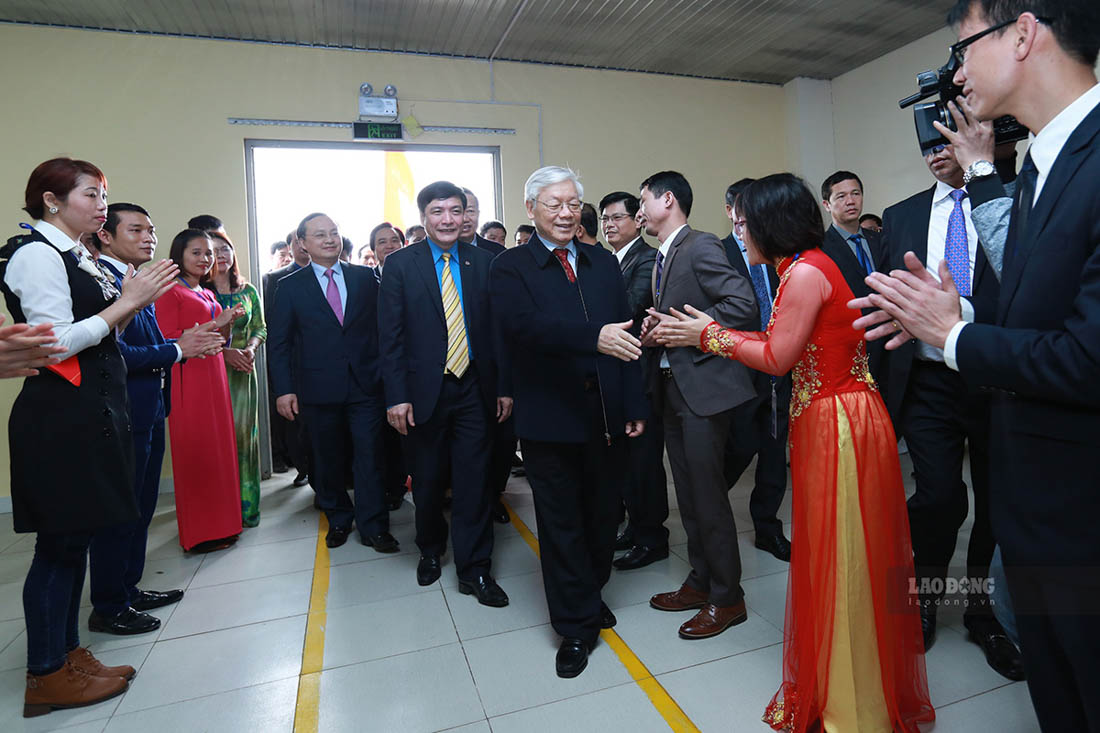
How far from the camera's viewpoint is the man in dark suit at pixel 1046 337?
0.99 metres

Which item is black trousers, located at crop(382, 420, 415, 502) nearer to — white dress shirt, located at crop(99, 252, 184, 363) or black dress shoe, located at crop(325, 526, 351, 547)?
black dress shoe, located at crop(325, 526, 351, 547)

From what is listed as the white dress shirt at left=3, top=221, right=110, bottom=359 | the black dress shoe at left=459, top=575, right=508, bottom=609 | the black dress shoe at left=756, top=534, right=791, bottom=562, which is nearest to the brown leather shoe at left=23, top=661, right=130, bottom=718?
the white dress shirt at left=3, top=221, right=110, bottom=359

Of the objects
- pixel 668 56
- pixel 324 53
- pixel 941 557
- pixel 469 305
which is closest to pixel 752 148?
pixel 668 56

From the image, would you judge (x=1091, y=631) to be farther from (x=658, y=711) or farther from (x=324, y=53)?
(x=324, y=53)

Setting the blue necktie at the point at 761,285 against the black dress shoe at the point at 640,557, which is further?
the blue necktie at the point at 761,285

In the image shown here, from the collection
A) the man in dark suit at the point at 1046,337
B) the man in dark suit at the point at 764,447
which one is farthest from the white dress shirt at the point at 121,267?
the man in dark suit at the point at 1046,337

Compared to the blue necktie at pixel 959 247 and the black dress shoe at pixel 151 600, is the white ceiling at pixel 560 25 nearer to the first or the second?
the blue necktie at pixel 959 247

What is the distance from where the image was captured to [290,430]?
5141mm

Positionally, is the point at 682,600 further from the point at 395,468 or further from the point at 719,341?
the point at 395,468

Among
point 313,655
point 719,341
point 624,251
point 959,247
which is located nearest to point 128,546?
point 313,655

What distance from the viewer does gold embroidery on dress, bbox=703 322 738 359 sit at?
1.89 meters

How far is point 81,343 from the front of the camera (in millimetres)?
2037

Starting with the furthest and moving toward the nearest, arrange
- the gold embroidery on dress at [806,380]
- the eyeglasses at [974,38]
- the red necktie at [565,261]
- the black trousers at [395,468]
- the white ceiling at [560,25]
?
the white ceiling at [560,25] < the black trousers at [395,468] < the red necktie at [565,261] < the gold embroidery on dress at [806,380] < the eyeglasses at [974,38]

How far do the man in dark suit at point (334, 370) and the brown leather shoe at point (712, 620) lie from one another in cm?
178
